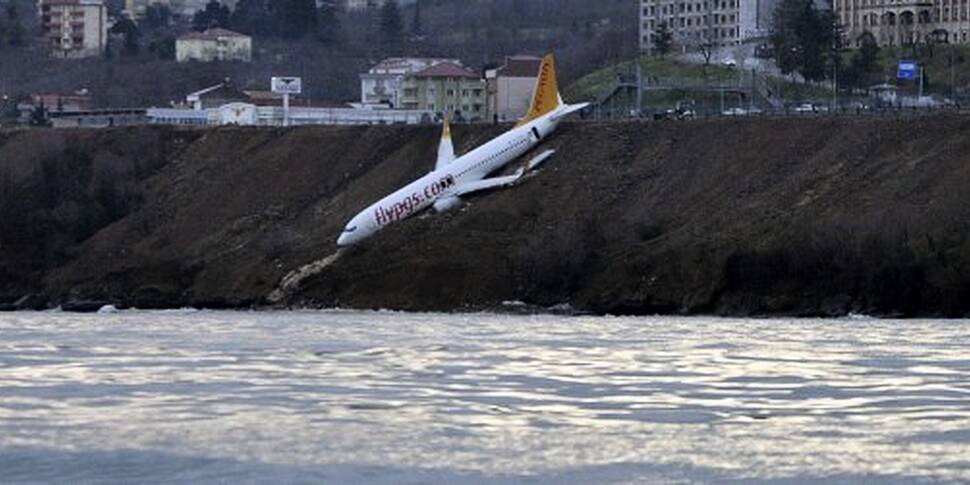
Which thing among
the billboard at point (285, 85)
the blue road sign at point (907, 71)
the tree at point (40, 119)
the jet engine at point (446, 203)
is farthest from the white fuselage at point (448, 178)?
the tree at point (40, 119)

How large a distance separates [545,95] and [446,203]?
1342 cm

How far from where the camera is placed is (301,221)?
131 m

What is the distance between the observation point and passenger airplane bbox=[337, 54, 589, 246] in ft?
399

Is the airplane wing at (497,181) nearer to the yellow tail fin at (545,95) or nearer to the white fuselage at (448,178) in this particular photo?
the white fuselage at (448,178)

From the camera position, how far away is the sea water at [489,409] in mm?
43562

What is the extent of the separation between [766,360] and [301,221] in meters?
68.4

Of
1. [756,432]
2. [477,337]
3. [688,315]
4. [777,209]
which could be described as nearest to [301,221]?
[777,209]

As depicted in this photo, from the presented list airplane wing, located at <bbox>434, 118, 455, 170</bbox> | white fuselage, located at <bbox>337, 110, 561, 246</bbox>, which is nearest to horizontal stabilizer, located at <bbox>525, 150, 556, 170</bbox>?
white fuselage, located at <bbox>337, 110, 561, 246</bbox>

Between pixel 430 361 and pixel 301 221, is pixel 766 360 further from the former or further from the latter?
pixel 301 221

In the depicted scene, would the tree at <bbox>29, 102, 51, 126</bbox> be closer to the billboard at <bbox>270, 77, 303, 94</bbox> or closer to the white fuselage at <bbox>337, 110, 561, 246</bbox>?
the billboard at <bbox>270, 77, 303, 94</bbox>

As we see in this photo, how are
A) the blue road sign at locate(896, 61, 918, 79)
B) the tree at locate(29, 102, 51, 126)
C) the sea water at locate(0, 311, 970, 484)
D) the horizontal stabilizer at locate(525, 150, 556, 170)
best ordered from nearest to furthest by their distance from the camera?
1. the sea water at locate(0, 311, 970, 484)
2. the horizontal stabilizer at locate(525, 150, 556, 170)
3. the blue road sign at locate(896, 61, 918, 79)
4. the tree at locate(29, 102, 51, 126)

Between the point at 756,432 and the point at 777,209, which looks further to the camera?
the point at 777,209

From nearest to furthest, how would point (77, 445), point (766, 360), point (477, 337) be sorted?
1. point (77, 445)
2. point (766, 360)
3. point (477, 337)

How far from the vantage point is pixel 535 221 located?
4641 inches
